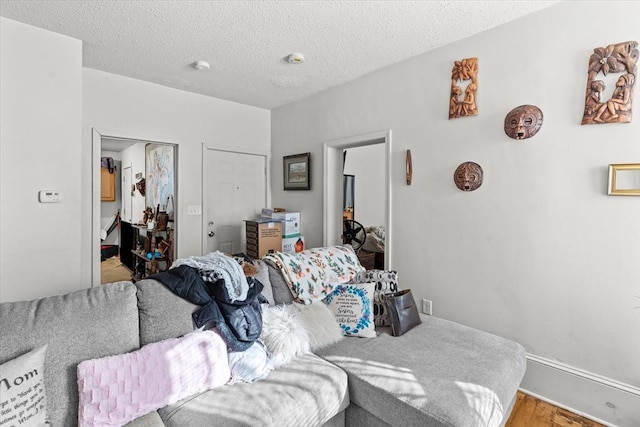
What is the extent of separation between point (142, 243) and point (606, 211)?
18.6ft

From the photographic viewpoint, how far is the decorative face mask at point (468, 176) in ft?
8.03

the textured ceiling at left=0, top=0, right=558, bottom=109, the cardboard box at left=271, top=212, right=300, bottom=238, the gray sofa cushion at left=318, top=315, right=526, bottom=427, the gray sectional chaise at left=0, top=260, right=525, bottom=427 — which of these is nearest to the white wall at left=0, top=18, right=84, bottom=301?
the textured ceiling at left=0, top=0, right=558, bottom=109

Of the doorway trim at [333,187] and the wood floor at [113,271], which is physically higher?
the doorway trim at [333,187]

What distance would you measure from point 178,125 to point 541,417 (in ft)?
13.7

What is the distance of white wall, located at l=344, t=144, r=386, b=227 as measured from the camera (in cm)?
579

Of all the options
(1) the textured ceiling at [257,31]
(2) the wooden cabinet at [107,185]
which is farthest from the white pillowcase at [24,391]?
(2) the wooden cabinet at [107,185]

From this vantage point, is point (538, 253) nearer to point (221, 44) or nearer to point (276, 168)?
point (221, 44)

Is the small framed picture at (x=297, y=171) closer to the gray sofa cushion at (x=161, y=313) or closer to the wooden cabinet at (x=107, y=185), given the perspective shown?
the gray sofa cushion at (x=161, y=313)

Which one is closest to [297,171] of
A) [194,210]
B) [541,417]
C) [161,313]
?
[194,210]

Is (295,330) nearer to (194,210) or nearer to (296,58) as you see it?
(296,58)

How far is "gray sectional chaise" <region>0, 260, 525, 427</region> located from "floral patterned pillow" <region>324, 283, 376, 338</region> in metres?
0.17

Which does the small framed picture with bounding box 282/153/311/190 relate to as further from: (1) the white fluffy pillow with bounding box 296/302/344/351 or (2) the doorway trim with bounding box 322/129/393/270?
(1) the white fluffy pillow with bounding box 296/302/344/351

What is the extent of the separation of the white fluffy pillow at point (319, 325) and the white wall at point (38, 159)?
2046 mm

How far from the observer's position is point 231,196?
13.9 ft
